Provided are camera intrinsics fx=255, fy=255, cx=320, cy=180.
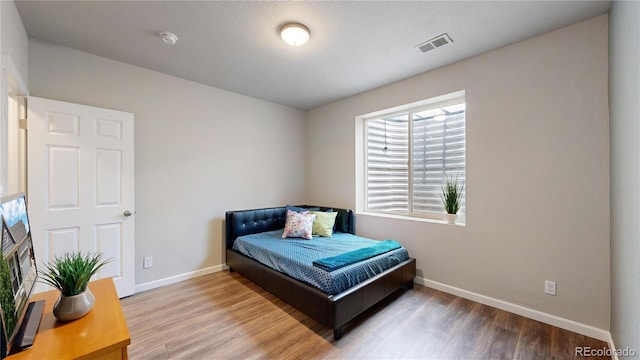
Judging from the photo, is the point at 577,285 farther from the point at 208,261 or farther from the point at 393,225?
the point at 208,261

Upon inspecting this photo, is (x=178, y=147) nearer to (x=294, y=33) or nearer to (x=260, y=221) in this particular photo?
(x=260, y=221)

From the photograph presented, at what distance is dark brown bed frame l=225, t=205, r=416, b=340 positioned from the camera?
2.03 m

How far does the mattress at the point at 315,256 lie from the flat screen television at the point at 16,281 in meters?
1.65

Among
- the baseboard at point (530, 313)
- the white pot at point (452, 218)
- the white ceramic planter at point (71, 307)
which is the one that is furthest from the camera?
the white pot at point (452, 218)

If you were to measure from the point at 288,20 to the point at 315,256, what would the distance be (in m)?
2.13

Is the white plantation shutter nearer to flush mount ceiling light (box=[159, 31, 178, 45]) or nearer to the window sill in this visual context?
the window sill

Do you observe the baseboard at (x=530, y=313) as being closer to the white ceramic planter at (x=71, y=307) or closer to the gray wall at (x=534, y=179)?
the gray wall at (x=534, y=179)

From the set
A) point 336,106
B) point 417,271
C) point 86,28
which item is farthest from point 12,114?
point 417,271

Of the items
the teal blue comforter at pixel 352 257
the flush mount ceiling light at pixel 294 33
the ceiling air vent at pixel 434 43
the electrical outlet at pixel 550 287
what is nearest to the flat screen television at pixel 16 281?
the teal blue comforter at pixel 352 257

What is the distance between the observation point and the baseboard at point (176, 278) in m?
2.86

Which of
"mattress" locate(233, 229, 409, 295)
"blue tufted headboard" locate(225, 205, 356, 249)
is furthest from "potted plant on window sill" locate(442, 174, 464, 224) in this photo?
"blue tufted headboard" locate(225, 205, 356, 249)

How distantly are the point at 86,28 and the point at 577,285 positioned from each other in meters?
4.58

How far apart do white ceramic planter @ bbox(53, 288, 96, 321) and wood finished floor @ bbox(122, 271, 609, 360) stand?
3.09 feet

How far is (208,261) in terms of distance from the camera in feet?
11.2
